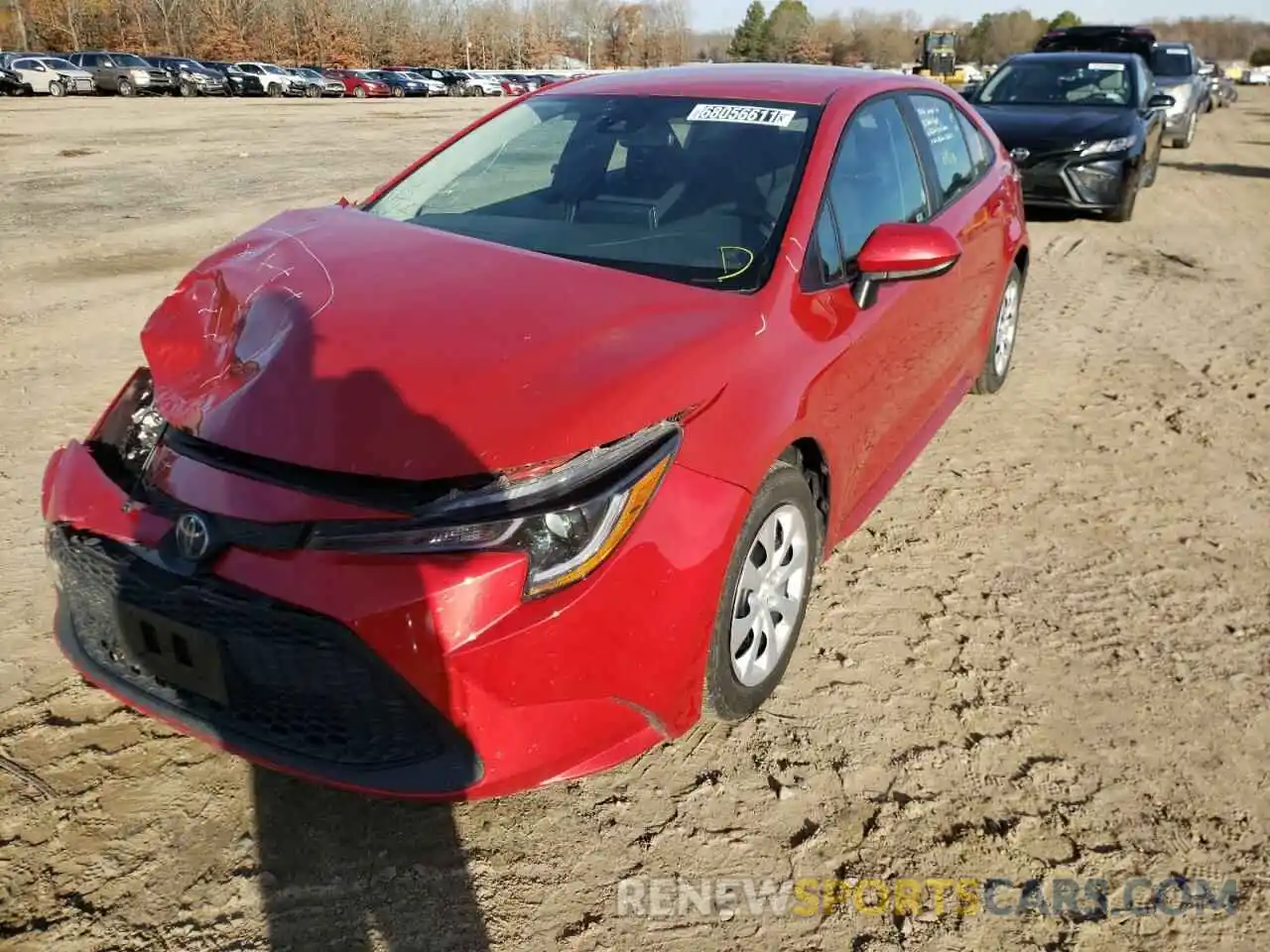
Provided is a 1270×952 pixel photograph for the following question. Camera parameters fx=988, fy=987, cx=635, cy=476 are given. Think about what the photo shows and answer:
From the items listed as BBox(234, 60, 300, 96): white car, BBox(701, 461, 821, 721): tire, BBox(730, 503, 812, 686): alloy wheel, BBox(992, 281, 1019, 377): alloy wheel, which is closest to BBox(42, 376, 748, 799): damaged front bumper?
BBox(701, 461, 821, 721): tire

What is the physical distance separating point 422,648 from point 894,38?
13720 cm

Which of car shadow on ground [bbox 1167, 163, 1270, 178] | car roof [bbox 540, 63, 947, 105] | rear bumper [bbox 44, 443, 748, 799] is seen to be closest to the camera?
rear bumper [bbox 44, 443, 748, 799]

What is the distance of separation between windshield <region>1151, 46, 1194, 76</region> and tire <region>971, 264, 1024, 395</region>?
15.4 m

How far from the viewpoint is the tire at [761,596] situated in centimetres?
238

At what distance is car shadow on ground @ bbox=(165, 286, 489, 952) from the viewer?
6.37 feet

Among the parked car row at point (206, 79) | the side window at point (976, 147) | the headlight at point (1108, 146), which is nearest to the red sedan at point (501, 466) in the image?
the side window at point (976, 147)

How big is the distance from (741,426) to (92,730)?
1.87m

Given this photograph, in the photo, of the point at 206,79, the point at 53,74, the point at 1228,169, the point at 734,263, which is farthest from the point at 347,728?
the point at 206,79

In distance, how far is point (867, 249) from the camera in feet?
9.54

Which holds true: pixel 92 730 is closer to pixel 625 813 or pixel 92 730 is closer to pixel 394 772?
pixel 394 772

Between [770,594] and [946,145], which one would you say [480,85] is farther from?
[770,594]

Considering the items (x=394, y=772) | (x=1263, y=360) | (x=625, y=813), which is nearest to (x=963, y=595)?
(x=625, y=813)

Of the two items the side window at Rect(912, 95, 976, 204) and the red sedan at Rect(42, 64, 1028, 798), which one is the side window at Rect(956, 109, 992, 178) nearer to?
the side window at Rect(912, 95, 976, 204)

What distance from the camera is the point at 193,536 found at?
2020mm
